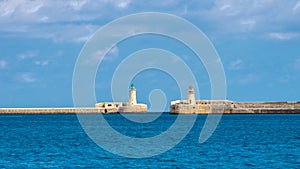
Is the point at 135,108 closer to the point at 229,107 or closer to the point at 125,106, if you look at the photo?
the point at 125,106

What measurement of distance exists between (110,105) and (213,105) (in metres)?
46.2

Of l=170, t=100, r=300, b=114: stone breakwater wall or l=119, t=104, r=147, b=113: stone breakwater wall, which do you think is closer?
l=170, t=100, r=300, b=114: stone breakwater wall

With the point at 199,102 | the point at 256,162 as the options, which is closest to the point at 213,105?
the point at 199,102

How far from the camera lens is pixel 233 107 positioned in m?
152

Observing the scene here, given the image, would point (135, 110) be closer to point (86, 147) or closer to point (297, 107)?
point (297, 107)

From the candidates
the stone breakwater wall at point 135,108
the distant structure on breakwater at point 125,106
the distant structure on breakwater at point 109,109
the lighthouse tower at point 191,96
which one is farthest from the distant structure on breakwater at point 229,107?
the distant structure on breakwater at point 109,109

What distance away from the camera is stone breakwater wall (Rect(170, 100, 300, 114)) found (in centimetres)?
14100

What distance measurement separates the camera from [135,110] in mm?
163000

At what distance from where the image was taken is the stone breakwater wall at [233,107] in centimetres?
14100

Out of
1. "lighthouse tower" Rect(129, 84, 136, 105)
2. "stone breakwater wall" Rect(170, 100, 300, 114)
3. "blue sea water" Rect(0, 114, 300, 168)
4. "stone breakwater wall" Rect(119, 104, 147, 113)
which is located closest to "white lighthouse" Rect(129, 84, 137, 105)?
"lighthouse tower" Rect(129, 84, 136, 105)

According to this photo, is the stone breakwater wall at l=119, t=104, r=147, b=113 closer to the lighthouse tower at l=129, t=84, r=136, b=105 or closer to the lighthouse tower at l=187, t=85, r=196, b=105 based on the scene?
the lighthouse tower at l=129, t=84, r=136, b=105

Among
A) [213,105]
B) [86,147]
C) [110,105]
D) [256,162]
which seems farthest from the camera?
[110,105]

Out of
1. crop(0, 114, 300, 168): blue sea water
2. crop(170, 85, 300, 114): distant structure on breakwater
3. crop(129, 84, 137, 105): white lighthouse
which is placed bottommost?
crop(0, 114, 300, 168): blue sea water

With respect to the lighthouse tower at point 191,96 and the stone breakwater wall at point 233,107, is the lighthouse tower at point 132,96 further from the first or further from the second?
the lighthouse tower at point 191,96
